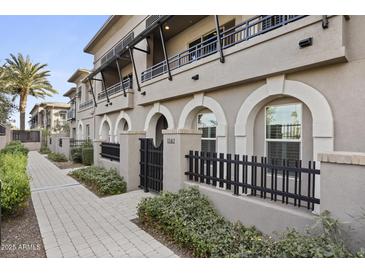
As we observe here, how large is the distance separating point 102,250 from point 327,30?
20.9 ft

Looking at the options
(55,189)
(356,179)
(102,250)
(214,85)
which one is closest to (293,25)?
(214,85)

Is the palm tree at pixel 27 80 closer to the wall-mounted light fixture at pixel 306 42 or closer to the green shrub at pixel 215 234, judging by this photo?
the green shrub at pixel 215 234

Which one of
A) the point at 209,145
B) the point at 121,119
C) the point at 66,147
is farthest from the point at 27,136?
the point at 209,145

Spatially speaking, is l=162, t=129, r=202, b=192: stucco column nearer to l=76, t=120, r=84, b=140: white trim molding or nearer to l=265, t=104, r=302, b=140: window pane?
l=265, t=104, r=302, b=140: window pane

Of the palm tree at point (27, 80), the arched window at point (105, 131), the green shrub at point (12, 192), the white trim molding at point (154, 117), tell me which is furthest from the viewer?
the palm tree at point (27, 80)

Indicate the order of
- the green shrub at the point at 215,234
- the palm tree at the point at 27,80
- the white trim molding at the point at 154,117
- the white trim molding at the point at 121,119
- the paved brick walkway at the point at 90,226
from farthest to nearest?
1. the palm tree at the point at 27,80
2. the white trim molding at the point at 121,119
3. the white trim molding at the point at 154,117
4. the paved brick walkway at the point at 90,226
5. the green shrub at the point at 215,234

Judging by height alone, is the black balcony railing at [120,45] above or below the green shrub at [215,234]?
above

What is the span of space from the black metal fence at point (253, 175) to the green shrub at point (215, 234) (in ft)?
1.85

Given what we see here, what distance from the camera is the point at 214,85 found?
7.56 meters

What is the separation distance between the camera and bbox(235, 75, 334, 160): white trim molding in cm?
512

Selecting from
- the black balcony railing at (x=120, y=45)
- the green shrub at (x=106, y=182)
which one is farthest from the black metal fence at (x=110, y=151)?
the black balcony railing at (x=120, y=45)

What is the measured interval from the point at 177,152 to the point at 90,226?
2598 mm

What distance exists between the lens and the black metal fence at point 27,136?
1252 inches

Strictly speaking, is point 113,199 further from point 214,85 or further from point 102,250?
point 214,85
